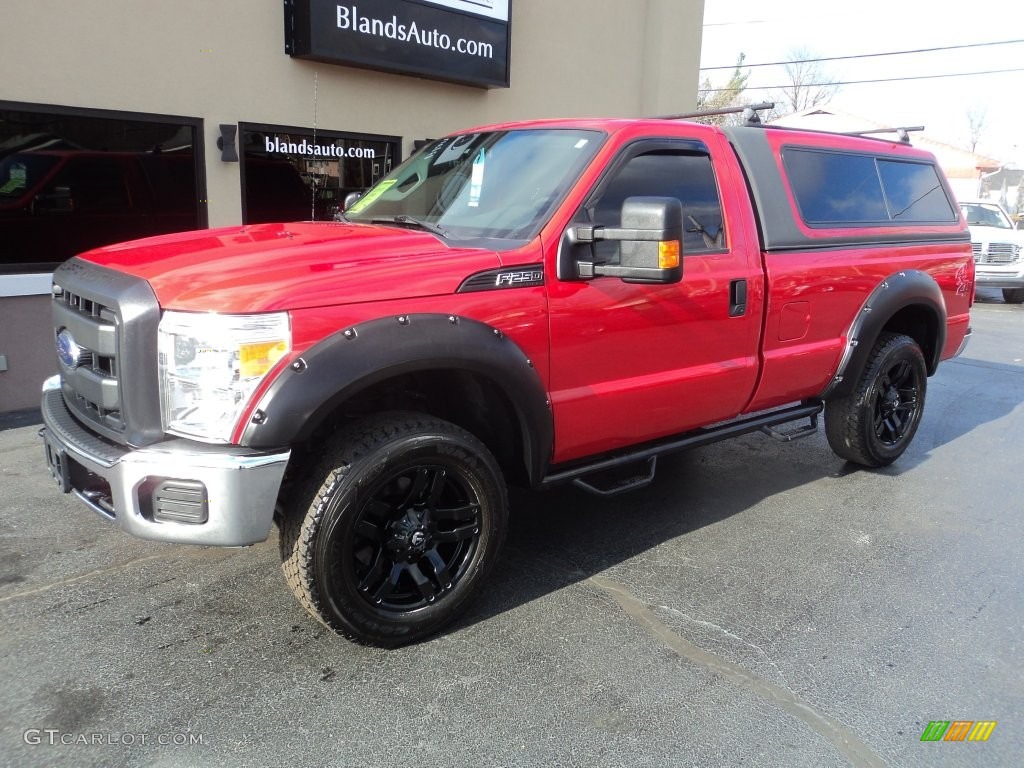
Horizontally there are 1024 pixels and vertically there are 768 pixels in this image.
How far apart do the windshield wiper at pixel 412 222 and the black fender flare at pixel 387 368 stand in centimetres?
64

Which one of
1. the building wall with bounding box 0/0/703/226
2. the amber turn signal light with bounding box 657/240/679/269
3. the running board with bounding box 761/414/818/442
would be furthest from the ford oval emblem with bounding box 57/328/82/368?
the building wall with bounding box 0/0/703/226

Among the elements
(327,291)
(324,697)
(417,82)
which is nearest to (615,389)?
(327,291)

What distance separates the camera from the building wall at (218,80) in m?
6.02

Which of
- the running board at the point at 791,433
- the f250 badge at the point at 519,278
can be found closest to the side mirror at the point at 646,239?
the f250 badge at the point at 519,278

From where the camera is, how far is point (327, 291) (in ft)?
8.84

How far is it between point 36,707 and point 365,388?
149cm

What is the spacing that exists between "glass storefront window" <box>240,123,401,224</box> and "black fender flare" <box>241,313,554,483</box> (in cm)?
443

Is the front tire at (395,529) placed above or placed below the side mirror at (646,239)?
below

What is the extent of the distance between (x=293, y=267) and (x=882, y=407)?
3.97 meters

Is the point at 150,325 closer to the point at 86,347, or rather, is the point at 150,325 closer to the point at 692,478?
the point at 86,347

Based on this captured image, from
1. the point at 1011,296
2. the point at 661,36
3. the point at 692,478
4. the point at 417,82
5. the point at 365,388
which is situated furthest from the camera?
the point at 1011,296

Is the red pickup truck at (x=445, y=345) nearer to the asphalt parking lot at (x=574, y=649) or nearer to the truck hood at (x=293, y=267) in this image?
the truck hood at (x=293, y=267)

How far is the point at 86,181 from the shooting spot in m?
6.34

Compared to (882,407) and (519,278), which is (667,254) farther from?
(882,407)
